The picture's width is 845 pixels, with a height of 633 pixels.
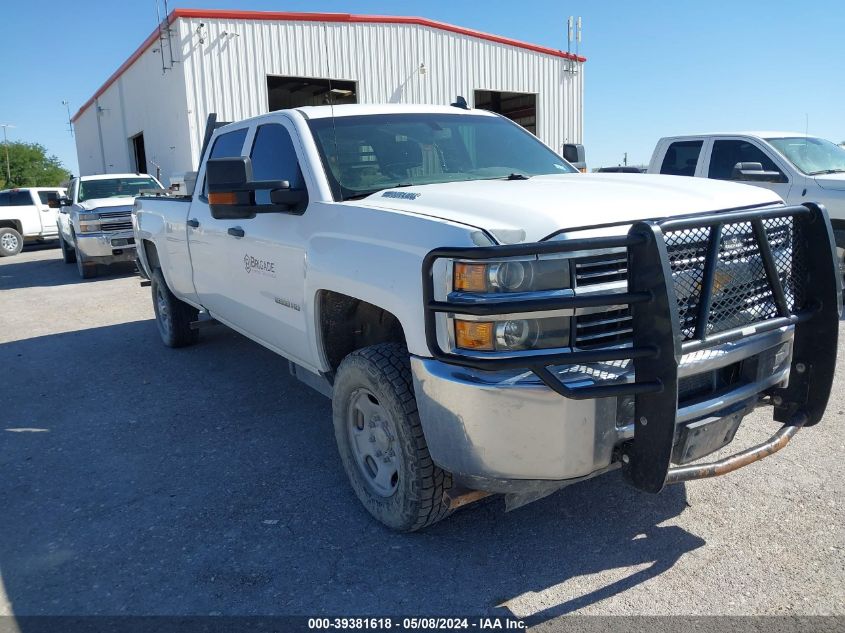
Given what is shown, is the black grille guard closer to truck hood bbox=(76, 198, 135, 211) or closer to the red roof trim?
truck hood bbox=(76, 198, 135, 211)

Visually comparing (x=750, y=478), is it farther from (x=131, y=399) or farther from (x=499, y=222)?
(x=131, y=399)

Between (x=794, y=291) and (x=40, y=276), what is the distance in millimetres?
14714

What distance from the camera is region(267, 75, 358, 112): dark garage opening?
1795 cm

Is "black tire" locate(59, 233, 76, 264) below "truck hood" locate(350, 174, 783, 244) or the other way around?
below

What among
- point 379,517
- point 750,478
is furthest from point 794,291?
point 379,517

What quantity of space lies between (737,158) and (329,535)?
7.59 meters

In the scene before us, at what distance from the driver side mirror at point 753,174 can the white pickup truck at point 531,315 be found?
5170mm

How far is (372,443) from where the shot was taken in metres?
3.46

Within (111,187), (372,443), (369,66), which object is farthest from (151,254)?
(369,66)

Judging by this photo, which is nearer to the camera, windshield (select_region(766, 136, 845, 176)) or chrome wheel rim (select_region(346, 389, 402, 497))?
chrome wheel rim (select_region(346, 389, 402, 497))

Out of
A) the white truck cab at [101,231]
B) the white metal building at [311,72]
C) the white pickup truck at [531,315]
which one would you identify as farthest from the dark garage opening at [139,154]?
the white pickup truck at [531,315]

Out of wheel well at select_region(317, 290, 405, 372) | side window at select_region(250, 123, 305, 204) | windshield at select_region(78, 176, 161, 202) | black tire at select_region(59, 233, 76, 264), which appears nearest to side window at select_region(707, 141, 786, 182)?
side window at select_region(250, 123, 305, 204)

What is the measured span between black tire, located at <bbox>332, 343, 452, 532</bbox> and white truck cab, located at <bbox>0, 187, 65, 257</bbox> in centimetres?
1857

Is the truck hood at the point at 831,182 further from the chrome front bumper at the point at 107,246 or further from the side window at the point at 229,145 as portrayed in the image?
the chrome front bumper at the point at 107,246
